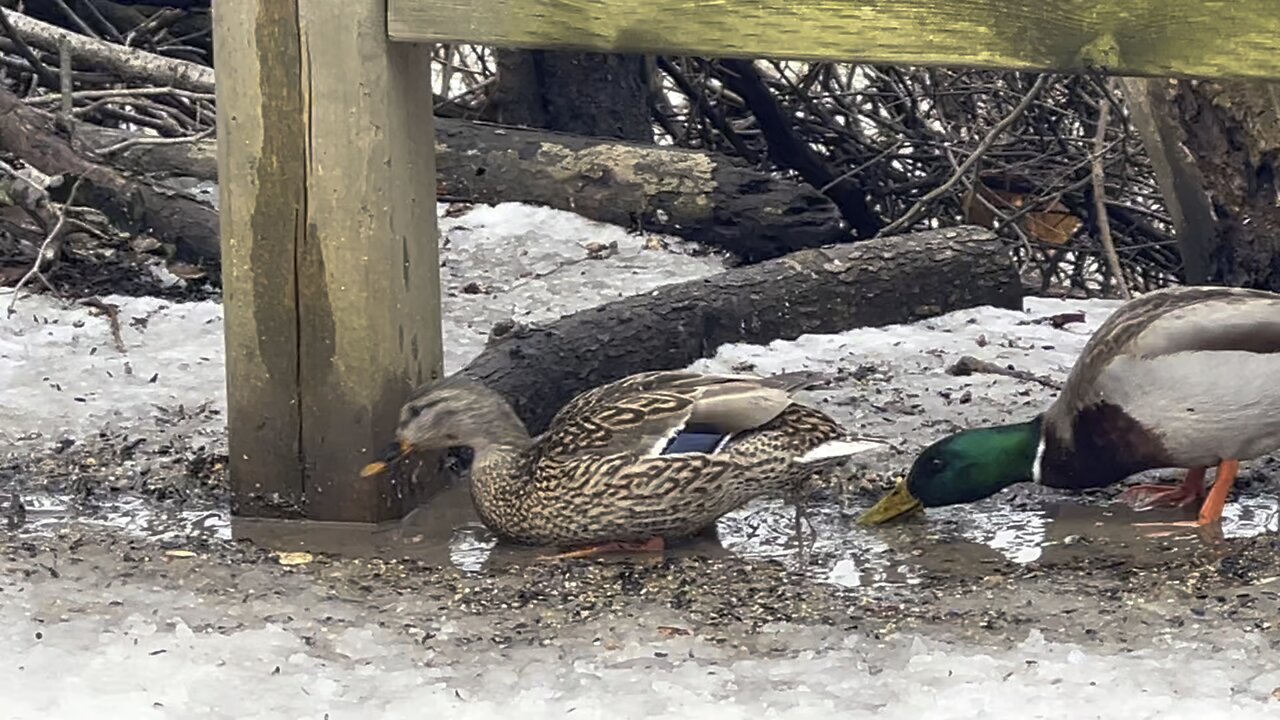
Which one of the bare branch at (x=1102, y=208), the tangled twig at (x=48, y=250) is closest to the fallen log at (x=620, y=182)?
the tangled twig at (x=48, y=250)

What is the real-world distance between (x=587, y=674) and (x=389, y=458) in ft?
3.95

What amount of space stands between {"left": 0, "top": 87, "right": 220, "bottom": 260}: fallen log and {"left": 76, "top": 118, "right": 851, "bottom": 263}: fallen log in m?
0.39

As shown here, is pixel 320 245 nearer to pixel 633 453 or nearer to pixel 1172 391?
pixel 633 453

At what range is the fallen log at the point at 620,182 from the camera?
7.15m

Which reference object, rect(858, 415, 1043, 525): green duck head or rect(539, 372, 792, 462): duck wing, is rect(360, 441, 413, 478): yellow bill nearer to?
rect(539, 372, 792, 462): duck wing

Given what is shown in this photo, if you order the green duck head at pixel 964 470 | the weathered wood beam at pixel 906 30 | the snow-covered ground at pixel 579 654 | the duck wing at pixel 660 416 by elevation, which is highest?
the weathered wood beam at pixel 906 30

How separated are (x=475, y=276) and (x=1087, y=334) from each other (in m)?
2.38

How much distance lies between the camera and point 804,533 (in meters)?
4.48

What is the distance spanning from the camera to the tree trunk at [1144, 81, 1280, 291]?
19.1 feet

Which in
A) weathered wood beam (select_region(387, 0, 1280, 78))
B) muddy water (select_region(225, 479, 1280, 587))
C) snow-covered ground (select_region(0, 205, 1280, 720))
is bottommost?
muddy water (select_region(225, 479, 1280, 587))

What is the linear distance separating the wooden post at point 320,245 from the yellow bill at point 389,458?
0.16 ft

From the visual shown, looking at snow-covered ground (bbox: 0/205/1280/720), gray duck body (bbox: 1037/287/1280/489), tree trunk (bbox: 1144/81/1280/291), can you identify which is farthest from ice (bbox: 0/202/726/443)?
gray duck body (bbox: 1037/287/1280/489)

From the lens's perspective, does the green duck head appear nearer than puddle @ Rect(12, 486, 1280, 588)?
No

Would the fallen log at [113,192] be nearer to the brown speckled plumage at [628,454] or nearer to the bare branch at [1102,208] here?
the brown speckled plumage at [628,454]
